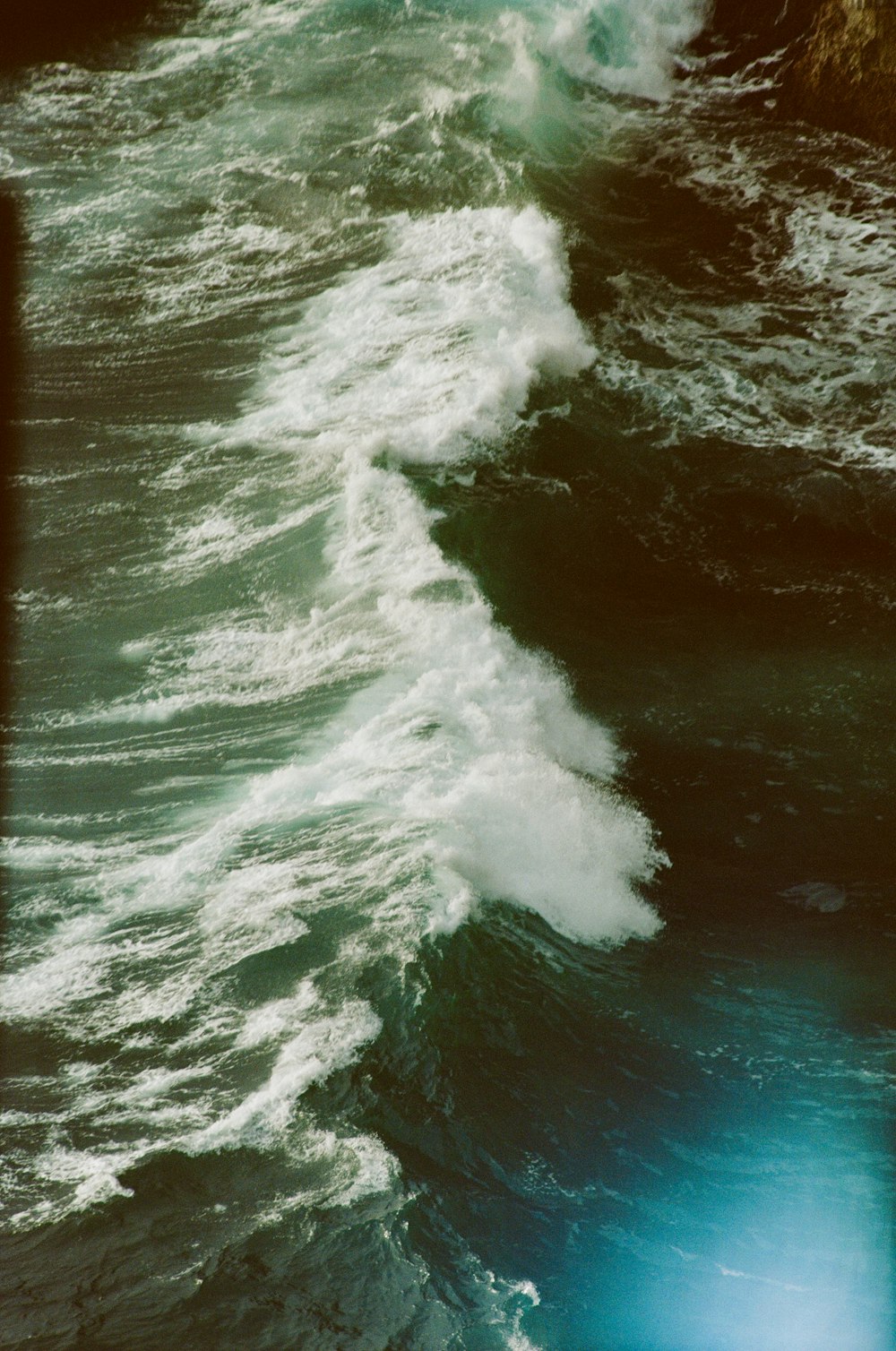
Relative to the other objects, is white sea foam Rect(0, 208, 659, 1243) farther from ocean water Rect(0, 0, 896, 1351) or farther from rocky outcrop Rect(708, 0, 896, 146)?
rocky outcrop Rect(708, 0, 896, 146)

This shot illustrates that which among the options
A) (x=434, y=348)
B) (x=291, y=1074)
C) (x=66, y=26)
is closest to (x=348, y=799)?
(x=291, y=1074)

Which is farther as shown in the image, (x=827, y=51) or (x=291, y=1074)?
(x=827, y=51)

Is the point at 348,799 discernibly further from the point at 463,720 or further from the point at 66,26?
the point at 66,26

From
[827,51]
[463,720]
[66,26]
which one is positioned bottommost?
[463,720]

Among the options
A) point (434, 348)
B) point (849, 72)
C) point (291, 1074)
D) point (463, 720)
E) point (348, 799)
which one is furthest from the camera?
point (849, 72)

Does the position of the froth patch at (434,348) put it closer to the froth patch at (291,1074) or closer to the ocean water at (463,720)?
the ocean water at (463,720)

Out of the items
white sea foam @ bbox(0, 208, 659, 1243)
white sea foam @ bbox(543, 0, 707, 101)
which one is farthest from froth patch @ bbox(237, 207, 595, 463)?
white sea foam @ bbox(543, 0, 707, 101)

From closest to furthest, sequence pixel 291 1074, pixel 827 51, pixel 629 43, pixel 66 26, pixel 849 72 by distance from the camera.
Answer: pixel 291 1074
pixel 849 72
pixel 827 51
pixel 629 43
pixel 66 26
